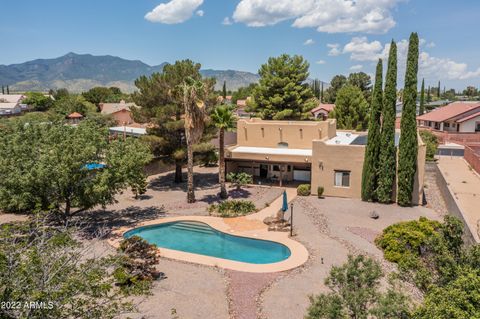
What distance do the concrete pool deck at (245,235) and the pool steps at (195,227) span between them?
11.7 inches

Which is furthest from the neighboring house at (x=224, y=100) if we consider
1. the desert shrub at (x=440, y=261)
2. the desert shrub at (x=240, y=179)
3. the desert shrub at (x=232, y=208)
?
the desert shrub at (x=440, y=261)

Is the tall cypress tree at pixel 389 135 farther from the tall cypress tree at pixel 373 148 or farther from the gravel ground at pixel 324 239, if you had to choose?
the gravel ground at pixel 324 239

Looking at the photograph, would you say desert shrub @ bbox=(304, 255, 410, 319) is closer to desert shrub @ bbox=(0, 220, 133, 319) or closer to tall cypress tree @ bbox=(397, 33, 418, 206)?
desert shrub @ bbox=(0, 220, 133, 319)

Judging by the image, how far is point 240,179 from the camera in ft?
104

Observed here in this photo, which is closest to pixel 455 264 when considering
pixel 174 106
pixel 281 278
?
pixel 281 278

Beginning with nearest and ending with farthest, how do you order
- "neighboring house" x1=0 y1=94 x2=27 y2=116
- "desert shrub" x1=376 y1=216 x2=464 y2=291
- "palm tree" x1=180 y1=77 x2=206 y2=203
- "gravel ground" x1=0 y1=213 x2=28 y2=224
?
"desert shrub" x1=376 y1=216 x2=464 y2=291 → "gravel ground" x1=0 y1=213 x2=28 y2=224 → "palm tree" x1=180 y1=77 x2=206 y2=203 → "neighboring house" x1=0 y1=94 x2=27 y2=116

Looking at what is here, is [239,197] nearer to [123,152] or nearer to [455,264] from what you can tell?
[123,152]

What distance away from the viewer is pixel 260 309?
13.7 metres

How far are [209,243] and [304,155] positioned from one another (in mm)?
13426

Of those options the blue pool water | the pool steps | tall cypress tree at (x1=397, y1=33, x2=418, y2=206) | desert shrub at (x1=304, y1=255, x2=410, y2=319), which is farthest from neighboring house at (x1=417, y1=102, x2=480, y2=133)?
desert shrub at (x1=304, y1=255, x2=410, y2=319)

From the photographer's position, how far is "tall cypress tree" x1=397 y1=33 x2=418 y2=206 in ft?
85.1

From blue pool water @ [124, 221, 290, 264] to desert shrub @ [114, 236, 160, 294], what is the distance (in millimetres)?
3931

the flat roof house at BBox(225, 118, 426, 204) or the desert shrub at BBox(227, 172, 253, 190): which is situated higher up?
the flat roof house at BBox(225, 118, 426, 204)

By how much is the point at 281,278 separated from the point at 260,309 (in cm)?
291
